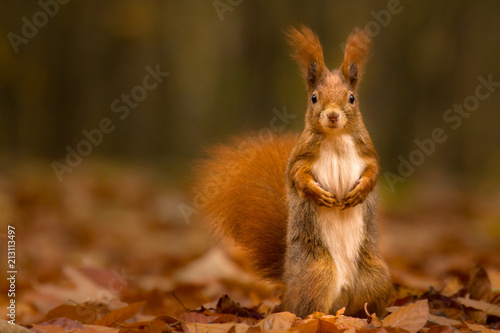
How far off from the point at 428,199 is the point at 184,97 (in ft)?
15.7

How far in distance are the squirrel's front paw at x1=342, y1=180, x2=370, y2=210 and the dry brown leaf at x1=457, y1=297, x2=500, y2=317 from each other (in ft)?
2.62

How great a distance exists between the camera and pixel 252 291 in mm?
4227

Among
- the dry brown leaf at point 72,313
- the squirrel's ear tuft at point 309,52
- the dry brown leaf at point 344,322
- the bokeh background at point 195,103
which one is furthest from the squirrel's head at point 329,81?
the bokeh background at point 195,103

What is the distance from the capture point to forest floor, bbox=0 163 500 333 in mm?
2904

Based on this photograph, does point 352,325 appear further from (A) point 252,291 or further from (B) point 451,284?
(A) point 252,291

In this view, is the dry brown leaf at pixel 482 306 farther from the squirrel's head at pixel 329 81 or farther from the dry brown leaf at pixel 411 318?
the squirrel's head at pixel 329 81

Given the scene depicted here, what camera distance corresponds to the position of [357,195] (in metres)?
2.84

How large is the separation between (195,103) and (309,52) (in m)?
9.19

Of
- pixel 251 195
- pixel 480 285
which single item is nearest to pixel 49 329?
pixel 251 195

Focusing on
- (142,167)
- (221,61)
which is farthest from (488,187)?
(142,167)

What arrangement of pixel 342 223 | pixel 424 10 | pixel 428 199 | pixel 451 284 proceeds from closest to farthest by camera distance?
pixel 342 223
pixel 451 284
pixel 428 199
pixel 424 10

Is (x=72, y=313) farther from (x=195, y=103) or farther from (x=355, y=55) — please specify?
(x=195, y=103)

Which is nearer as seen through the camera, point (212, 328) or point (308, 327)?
point (308, 327)

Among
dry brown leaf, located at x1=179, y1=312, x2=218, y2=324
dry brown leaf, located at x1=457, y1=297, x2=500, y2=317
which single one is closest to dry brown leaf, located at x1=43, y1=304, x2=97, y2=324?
dry brown leaf, located at x1=179, y1=312, x2=218, y2=324
